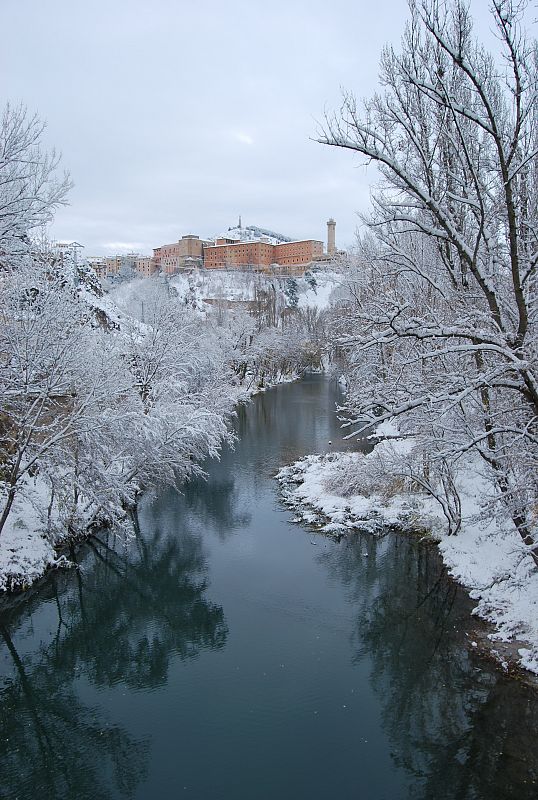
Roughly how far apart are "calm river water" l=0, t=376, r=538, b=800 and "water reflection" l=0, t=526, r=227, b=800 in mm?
33

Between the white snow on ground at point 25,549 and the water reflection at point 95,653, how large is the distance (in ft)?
1.83

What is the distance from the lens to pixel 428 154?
719 cm

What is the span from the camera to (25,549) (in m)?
13.1

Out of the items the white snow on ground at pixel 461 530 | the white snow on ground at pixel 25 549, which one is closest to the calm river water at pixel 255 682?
the white snow on ground at pixel 25 549

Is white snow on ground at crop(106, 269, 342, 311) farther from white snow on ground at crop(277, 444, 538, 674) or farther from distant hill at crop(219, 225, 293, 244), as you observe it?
white snow on ground at crop(277, 444, 538, 674)

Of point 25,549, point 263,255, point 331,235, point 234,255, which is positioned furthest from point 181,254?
point 25,549

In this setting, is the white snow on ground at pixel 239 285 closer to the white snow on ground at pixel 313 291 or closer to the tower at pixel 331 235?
the white snow on ground at pixel 313 291

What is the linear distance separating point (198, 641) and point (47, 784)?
12.2 ft

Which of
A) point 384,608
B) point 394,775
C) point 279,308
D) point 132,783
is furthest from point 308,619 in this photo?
point 279,308

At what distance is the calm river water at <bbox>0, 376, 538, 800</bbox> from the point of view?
7.39 m

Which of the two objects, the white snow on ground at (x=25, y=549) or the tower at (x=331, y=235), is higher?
the tower at (x=331, y=235)

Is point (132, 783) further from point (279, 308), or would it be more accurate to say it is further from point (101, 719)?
point (279, 308)

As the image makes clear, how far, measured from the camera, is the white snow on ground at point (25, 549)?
12344 millimetres

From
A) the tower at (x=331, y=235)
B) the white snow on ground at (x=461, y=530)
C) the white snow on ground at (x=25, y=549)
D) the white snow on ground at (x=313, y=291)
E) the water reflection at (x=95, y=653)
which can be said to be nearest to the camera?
the water reflection at (x=95, y=653)
